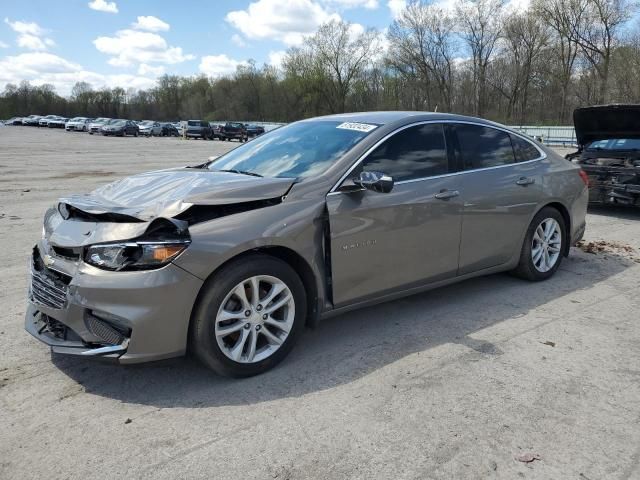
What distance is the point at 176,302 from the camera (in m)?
3.10

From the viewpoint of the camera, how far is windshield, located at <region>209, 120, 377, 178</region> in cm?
402

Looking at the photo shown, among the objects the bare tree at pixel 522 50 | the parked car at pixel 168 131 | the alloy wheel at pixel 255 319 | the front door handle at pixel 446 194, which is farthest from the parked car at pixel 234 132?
the alloy wheel at pixel 255 319

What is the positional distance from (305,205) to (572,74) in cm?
6275

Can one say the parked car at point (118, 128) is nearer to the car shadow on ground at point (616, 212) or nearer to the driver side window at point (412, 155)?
the car shadow on ground at point (616, 212)

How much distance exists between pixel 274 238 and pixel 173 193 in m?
0.73

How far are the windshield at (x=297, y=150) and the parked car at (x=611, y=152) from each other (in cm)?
605

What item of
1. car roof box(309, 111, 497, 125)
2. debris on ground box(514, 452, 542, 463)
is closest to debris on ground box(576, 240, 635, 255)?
car roof box(309, 111, 497, 125)

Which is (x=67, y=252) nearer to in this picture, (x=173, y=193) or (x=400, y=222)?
(x=173, y=193)

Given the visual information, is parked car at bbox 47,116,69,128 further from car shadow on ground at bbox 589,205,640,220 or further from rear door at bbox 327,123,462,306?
rear door at bbox 327,123,462,306

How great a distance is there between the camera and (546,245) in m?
5.53

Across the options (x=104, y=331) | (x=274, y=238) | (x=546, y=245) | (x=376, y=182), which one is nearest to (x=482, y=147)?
(x=546, y=245)

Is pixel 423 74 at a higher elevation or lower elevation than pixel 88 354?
higher

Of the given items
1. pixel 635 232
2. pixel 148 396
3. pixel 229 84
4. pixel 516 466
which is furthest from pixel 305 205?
pixel 229 84

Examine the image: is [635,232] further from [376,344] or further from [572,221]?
[376,344]
